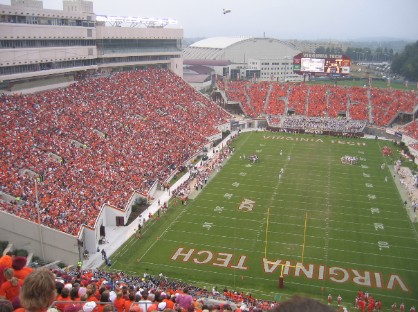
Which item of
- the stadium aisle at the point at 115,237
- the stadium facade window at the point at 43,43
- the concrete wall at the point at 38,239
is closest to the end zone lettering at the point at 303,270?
the stadium aisle at the point at 115,237

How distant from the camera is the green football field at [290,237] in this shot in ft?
61.8

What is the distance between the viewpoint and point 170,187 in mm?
30078

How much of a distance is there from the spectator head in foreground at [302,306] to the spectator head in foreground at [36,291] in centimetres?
257

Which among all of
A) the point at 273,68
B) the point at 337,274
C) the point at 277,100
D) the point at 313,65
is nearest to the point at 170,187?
the point at 337,274

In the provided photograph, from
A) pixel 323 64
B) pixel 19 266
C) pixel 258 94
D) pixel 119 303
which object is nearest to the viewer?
pixel 19 266

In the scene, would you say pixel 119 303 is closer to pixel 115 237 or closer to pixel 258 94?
pixel 115 237

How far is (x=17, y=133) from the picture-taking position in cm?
2506

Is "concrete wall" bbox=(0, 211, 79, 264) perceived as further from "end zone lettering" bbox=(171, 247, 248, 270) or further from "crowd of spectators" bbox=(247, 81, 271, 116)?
"crowd of spectators" bbox=(247, 81, 271, 116)

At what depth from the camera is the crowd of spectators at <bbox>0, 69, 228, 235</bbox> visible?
70.0 ft

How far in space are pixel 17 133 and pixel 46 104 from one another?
5.78 metres

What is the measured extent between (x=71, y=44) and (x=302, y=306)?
37432 mm

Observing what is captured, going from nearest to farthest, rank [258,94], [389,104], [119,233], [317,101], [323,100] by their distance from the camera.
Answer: [119,233], [389,104], [317,101], [323,100], [258,94]

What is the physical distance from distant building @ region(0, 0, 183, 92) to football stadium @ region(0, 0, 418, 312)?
139 millimetres

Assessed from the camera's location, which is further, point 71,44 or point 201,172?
point 71,44
